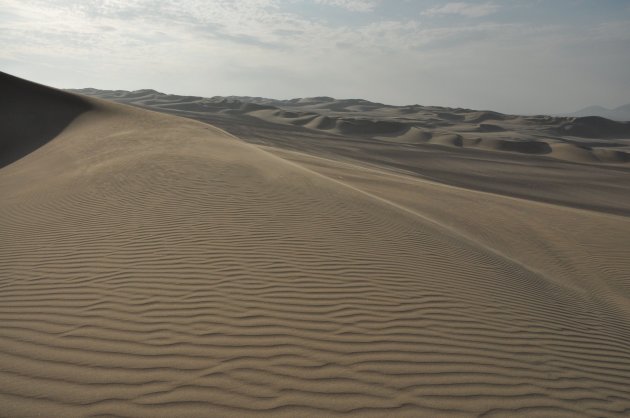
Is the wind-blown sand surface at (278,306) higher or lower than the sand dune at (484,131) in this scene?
lower

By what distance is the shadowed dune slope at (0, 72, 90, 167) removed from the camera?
16.5 m

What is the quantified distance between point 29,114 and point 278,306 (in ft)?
68.8

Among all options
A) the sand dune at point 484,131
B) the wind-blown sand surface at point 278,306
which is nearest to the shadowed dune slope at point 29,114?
the wind-blown sand surface at point 278,306

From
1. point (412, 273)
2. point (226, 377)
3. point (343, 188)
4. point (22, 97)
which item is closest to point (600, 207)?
point (343, 188)

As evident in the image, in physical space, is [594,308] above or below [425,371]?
below

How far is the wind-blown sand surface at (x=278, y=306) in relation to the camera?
3078mm

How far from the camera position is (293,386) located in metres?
3.10

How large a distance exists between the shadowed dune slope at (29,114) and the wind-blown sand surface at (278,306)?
316 inches

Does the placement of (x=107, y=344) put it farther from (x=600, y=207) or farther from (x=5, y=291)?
(x=600, y=207)

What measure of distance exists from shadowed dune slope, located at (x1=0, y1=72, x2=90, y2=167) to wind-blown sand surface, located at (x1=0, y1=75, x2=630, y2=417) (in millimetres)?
8037

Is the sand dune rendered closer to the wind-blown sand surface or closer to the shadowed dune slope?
the shadowed dune slope

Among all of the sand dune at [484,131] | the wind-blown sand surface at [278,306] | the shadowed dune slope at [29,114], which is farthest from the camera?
the sand dune at [484,131]

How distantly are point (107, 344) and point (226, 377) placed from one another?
44.3 inches

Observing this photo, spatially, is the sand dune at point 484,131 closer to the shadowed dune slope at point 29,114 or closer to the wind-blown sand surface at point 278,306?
the shadowed dune slope at point 29,114
